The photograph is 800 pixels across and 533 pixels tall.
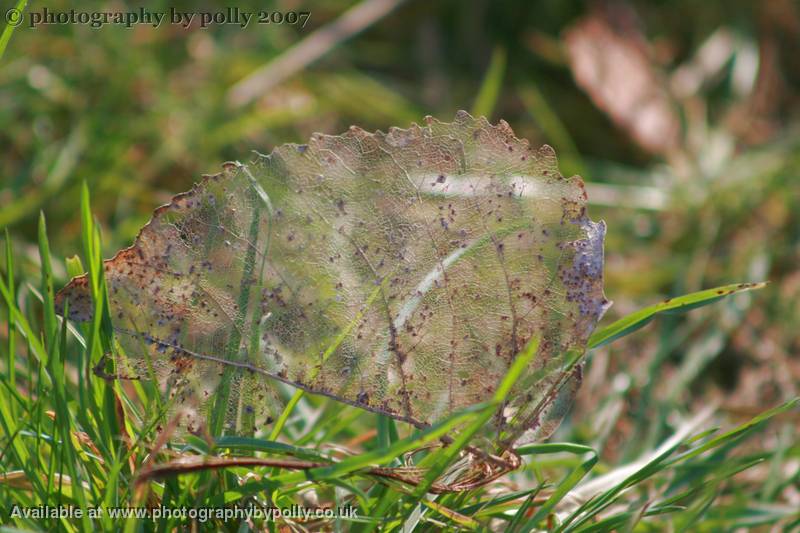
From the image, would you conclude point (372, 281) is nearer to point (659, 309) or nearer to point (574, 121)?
point (659, 309)

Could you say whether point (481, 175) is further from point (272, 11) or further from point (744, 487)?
point (272, 11)

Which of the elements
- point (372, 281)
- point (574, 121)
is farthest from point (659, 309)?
point (574, 121)

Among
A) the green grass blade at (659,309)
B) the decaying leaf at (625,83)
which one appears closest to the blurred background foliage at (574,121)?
the decaying leaf at (625,83)

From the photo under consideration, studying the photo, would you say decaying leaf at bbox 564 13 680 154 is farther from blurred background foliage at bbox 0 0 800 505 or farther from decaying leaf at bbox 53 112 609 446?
decaying leaf at bbox 53 112 609 446

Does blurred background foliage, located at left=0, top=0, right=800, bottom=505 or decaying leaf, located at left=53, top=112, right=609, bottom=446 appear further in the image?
blurred background foliage, located at left=0, top=0, right=800, bottom=505

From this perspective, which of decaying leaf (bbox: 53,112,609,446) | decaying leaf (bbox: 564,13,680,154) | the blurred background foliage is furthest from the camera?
decaying leaf (bbox: 564,13,680,154)

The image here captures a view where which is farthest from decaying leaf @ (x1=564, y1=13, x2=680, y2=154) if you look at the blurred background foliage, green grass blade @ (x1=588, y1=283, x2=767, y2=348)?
green grass blade @ (x1=588, y1=283, x2=767, y2=348)

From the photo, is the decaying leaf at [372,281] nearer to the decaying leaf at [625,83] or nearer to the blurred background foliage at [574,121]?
the blurred background foliage at [574,121]
